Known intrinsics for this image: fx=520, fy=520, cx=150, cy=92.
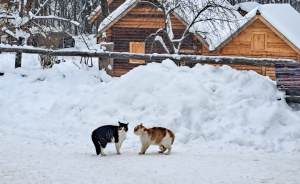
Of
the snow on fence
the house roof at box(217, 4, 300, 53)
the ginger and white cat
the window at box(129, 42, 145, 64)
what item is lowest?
the ginger and white cat

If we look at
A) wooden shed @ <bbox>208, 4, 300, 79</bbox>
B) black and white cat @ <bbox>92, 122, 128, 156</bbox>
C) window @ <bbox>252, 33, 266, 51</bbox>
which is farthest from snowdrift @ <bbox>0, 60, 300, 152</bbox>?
window @ <bbox>252, 33, 266, 51</bbox>

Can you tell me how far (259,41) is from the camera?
99.2 feet

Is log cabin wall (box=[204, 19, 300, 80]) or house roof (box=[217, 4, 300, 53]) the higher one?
house roof (box=[217, 4, 300, 53])

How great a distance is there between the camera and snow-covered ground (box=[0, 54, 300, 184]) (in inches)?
311

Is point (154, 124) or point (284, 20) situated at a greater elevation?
point (284, 20)

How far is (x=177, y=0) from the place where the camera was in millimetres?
22594

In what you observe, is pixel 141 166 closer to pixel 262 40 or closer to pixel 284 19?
pixel 262 40

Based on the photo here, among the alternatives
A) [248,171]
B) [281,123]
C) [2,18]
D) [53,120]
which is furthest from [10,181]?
[2,18]

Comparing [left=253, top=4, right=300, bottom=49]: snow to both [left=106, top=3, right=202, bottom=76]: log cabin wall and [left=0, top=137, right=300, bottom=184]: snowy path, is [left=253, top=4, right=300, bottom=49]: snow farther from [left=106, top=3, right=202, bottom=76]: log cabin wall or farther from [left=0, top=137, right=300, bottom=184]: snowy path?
[left=0, top=137, right=300, bottom=184]: snowy path

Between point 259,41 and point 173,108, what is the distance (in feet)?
63.6

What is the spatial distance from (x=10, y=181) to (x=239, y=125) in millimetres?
5702

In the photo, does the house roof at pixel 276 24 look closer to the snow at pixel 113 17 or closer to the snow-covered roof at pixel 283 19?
the snow-covered roof at pixel 283 19

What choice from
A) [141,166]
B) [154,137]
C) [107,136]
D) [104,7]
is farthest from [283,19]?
[141,166]

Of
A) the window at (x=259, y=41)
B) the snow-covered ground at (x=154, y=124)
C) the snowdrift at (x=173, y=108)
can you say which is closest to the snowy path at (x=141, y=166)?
the snow-covered ground at (x=154, y=124)
